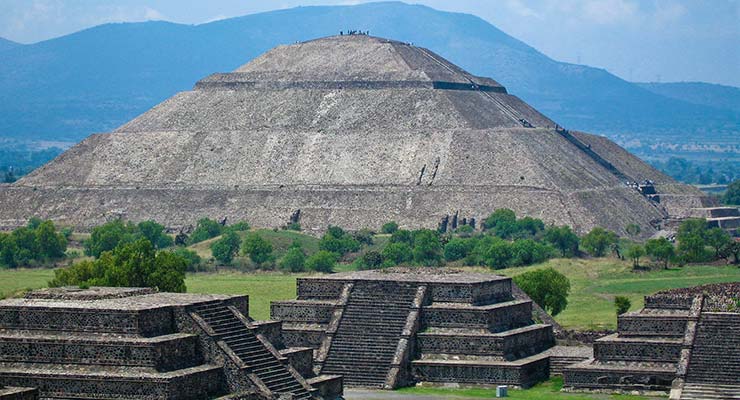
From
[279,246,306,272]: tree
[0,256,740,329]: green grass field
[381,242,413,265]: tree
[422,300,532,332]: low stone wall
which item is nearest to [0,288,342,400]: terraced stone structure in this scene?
[422,300,532,332]: low stone wall

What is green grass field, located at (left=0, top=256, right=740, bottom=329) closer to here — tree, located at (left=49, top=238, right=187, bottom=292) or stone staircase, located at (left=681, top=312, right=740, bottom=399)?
tree, located at (left=49, top=238, right=187, bottom=292)

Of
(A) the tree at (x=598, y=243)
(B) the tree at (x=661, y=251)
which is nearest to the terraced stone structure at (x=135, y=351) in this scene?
(B) the tree at (x=661, y=251)

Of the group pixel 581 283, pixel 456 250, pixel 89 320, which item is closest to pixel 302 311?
pixel 89 320

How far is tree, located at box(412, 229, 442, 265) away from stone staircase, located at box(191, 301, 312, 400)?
5266 cm

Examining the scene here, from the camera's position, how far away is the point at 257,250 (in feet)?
337

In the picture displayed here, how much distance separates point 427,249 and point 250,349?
55.8m

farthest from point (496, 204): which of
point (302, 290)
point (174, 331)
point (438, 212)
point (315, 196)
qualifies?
point (174, 331)

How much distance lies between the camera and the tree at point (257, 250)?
335ft

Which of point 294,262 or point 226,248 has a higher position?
point 226,248

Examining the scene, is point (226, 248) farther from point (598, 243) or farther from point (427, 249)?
point (598, 243)

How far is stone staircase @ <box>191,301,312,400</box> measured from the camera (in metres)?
44.6

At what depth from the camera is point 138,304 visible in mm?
44188

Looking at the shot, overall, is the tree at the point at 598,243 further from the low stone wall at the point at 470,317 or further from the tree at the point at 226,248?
the low stone wall at the point at 470,317

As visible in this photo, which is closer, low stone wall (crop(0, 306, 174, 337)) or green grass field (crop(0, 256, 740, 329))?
low stone wall (crop(0, 306, 174, 337))
